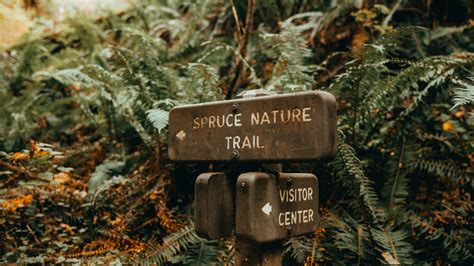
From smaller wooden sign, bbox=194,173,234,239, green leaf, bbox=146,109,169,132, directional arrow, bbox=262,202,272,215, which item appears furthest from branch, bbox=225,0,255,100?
directional arrow, bbox=262,202,272,215

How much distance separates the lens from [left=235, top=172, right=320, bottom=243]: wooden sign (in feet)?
4.33

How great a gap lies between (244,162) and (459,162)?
2109 mm

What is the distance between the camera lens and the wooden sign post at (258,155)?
128 centimetres

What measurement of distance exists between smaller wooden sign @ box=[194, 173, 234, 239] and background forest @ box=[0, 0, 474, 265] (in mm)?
890

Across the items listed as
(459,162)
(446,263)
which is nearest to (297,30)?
(459,162)

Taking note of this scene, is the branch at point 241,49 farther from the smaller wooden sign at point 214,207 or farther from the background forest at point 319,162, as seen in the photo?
the smaller wooden sign at point 214,207

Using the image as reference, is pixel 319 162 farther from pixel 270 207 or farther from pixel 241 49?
pixel 241 49

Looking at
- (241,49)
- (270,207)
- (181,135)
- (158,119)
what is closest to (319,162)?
(270,207)

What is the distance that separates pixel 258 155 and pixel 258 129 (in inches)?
3.3

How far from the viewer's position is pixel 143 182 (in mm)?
3156

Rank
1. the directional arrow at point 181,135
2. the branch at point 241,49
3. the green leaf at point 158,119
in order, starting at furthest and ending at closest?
1. the branch at point 241,49
2. the green leaf at point 158,119
3. the directional arrow at point 181,135

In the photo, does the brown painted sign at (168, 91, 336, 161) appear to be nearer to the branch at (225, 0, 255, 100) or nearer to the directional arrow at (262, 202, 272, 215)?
the directional arrow at (262, 202, 272, 215)

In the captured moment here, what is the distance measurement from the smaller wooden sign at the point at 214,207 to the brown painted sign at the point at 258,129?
0.09 metres

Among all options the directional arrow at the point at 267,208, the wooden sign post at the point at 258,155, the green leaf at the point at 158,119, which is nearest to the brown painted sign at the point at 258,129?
the wooden sign post at the point at 258,155
